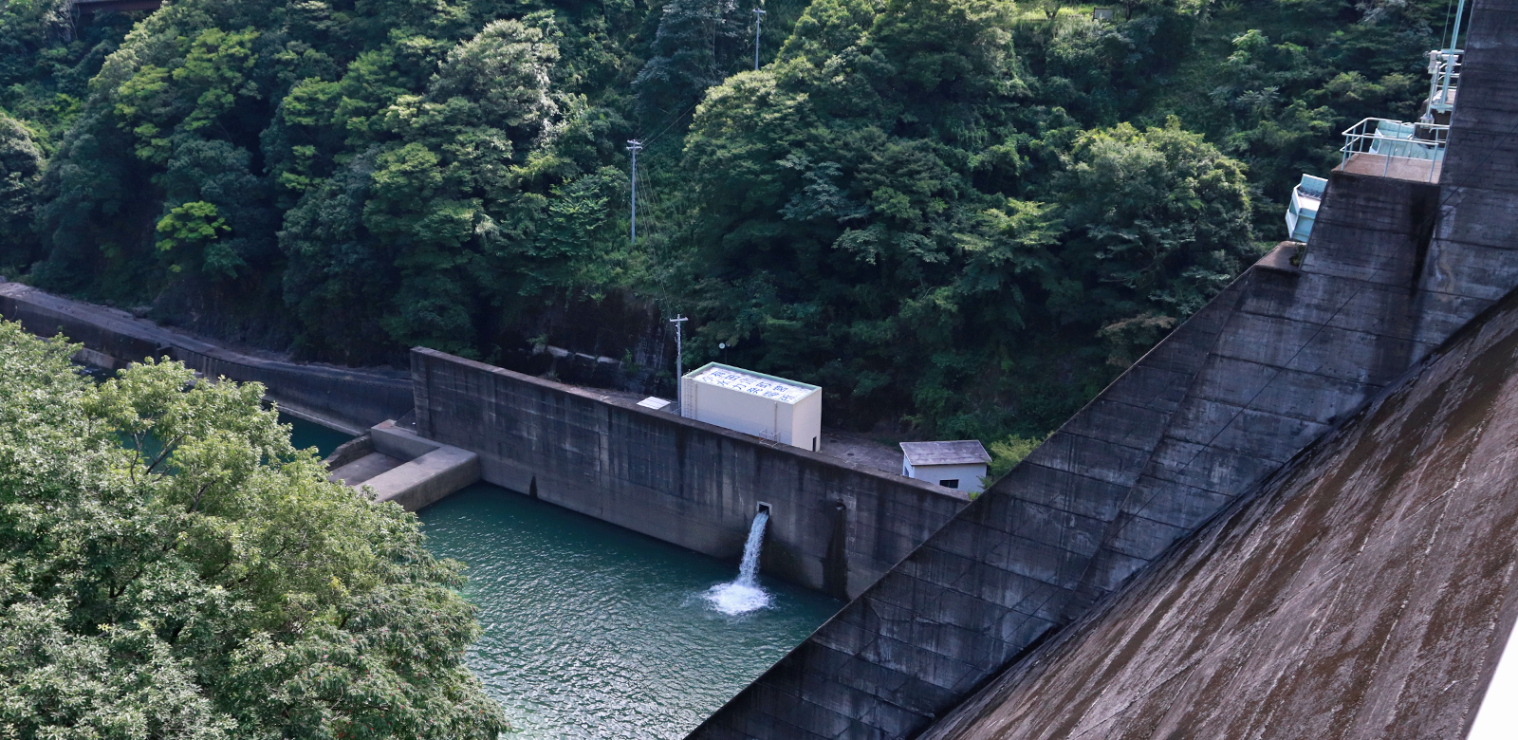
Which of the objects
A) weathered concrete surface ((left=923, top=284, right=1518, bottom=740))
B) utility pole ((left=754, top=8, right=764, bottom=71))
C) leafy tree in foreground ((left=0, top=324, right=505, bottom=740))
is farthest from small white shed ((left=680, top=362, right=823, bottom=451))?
weathered concrete surface ((left=923, top=284, right=1518, bottom=740))

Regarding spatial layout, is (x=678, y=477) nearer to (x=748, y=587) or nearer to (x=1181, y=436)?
(x=748, y=587)

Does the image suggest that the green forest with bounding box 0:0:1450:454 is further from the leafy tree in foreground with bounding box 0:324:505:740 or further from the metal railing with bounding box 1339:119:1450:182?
the leafy tree in foreground with bounding box 0:324:505:740

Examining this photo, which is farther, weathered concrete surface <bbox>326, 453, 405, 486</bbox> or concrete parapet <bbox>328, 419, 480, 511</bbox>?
weathered concrete surface <bbox>326, 453, 405, 486</bbox>

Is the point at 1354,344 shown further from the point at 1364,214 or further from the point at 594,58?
the point at 594,58

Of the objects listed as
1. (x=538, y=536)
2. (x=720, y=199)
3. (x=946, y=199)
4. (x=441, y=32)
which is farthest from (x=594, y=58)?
(x=538, y=536)

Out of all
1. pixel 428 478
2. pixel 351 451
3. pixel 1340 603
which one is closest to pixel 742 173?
pixel 428 478
